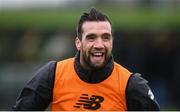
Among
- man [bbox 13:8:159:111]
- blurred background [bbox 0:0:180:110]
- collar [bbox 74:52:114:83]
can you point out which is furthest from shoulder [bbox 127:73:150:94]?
blurred background [bbox 0:0:180:110]

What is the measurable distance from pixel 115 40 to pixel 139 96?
9710 mm

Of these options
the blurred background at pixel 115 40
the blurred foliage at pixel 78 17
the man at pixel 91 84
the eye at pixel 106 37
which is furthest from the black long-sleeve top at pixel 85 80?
the blurred foliage at pixel 78 17

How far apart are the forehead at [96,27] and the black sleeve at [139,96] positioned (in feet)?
1.63

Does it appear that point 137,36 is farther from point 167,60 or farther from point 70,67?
point 70,67

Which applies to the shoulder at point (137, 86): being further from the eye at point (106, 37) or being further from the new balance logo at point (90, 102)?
the eye at point (106, 37)

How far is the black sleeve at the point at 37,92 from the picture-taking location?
25.2ft

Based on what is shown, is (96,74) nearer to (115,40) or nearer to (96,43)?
(96,43)

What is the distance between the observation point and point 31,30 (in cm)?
1942

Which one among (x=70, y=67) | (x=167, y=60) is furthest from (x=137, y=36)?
(x=70, y=67)

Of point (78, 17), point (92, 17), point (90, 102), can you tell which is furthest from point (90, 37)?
point (78, 17)

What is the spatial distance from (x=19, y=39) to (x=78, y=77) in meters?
11.3

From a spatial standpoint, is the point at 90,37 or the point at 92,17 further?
the point at 92,17

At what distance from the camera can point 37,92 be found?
769 centimetres

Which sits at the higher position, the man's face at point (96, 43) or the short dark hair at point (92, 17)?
the short dark hair at point (92, 17)
